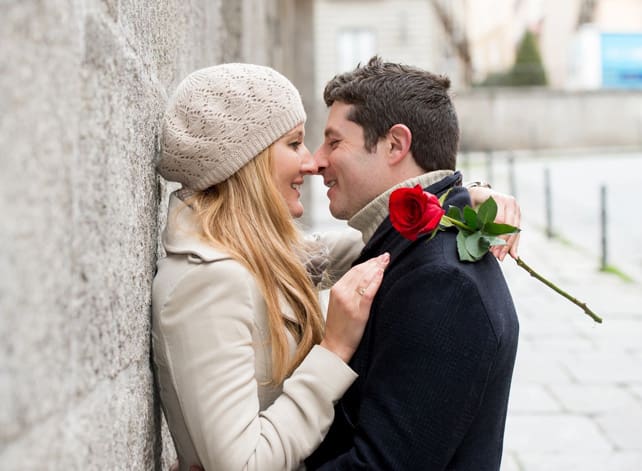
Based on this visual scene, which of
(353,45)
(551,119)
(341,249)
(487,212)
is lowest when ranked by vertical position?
(341,249)

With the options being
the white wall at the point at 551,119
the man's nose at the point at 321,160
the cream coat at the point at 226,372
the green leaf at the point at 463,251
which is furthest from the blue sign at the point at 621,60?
the cream coat at the point at 226,372

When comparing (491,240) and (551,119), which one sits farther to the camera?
(551,119)

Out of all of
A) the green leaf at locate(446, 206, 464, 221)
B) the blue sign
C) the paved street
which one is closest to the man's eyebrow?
the green leaf at locate(446, 206, 464, 221)

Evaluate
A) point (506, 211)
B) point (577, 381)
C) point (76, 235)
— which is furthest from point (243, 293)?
point (577, 381)

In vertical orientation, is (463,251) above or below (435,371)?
above

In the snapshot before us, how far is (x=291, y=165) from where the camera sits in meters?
2.08

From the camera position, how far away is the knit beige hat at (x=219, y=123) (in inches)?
77.2

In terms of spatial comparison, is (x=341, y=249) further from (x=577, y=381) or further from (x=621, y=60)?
(x=621, y=60)

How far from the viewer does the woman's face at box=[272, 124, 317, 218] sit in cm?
206

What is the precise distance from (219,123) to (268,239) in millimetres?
298

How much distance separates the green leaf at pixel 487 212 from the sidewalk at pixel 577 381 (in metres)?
2.36

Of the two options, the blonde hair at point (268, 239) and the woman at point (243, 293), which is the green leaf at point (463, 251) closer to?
the woman at point (243, 293)

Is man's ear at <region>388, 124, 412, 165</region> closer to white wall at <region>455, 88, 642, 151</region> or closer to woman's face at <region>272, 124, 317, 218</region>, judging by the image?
woman's face at <region>272, 124, 317, 218</region>

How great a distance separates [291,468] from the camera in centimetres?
178
